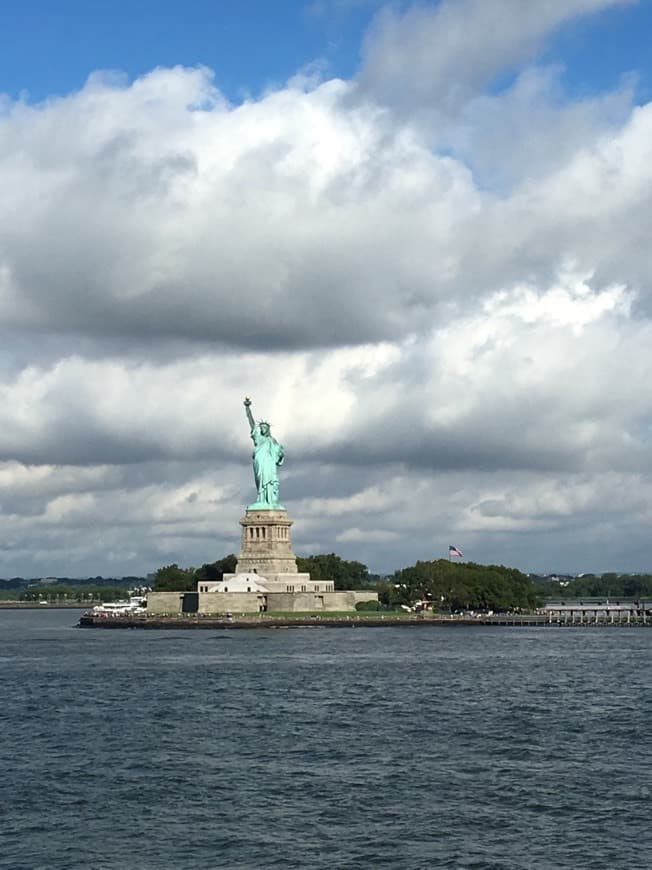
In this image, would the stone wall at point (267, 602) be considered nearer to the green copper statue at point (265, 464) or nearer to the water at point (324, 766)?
the green copper statue at point (265, 464)

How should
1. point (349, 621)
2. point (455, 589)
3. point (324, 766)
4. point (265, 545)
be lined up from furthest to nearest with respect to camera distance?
point (455, 589), point (265, 545), point (349, 621), point (324, 766)

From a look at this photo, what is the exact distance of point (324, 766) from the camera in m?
39.8

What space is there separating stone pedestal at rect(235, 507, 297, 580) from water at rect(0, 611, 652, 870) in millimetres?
52189

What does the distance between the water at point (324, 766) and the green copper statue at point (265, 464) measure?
5559 centimetres

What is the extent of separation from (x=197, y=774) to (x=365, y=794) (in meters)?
5.62

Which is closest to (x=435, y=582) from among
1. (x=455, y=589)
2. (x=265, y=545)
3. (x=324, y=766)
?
(x=455, y=589)

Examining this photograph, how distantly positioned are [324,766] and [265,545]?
292 ft

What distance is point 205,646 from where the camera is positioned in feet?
304

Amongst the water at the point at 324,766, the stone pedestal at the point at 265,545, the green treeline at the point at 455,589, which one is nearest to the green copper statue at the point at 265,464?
the stone pedestal at the point at 265,545

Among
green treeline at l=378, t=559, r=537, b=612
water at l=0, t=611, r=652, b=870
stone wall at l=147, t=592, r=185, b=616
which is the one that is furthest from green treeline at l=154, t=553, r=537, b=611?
water at l=0, t=611, r=652, b=870

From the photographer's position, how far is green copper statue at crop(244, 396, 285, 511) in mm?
130375

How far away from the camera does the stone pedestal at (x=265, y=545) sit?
5022 inches

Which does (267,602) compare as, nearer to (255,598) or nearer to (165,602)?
(255,598)

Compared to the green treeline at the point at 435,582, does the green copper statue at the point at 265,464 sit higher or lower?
higher
